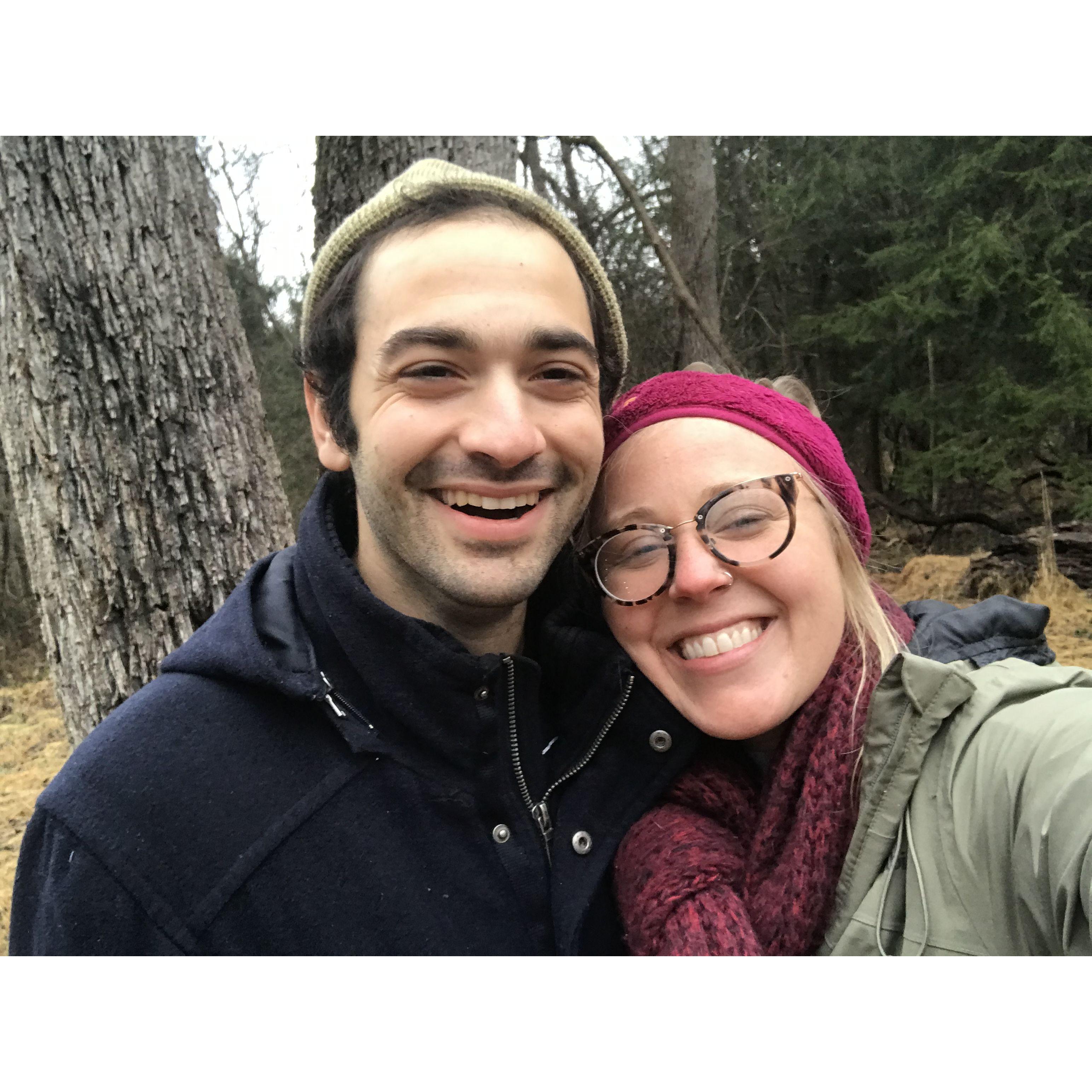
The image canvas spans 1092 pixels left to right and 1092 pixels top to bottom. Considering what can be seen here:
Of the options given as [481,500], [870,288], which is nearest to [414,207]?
[481,500]

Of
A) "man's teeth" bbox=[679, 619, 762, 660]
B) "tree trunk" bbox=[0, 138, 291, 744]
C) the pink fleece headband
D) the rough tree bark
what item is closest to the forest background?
"tree trunk" bbox=[0, 138, 291, 744]

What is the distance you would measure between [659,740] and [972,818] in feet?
1.58

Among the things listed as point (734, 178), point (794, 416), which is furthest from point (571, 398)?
point (734, 178)

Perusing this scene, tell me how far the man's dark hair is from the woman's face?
12.3 inches

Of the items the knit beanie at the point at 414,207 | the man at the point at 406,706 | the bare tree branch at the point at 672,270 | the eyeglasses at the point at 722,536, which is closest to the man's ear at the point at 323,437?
the man at the point at 406,706

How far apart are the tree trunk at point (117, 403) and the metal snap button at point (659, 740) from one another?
1010 mm

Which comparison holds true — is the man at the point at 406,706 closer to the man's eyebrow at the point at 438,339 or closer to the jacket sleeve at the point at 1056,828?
the man's eyebrow at the point at 438,339

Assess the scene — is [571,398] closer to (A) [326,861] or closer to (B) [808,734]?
(B) [808,734]

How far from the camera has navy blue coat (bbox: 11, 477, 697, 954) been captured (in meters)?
1.02

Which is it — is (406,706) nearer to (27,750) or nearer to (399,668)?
(399,668)

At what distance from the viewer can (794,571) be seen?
1231mm

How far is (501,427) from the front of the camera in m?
1.14

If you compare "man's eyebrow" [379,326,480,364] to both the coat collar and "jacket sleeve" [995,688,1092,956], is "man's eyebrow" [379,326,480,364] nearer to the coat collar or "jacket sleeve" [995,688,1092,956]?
the coat collar
